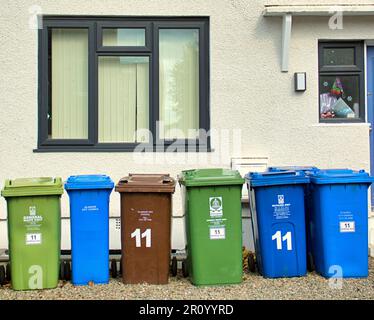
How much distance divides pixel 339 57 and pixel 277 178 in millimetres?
2811

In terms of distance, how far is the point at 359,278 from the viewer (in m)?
5.99

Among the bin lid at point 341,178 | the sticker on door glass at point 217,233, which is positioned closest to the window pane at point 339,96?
the bin lid at point 341,178

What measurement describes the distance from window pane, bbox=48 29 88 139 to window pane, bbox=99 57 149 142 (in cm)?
26

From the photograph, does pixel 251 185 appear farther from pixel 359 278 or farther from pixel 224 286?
pixel 359 278

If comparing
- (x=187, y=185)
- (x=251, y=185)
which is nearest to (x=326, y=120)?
(x=251, y=185)

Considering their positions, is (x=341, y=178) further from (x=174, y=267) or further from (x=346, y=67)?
(x=346, y=67)

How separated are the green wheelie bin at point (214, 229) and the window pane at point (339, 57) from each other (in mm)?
2971

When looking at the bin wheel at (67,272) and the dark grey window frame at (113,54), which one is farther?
the dark grey window frame at (113,54)

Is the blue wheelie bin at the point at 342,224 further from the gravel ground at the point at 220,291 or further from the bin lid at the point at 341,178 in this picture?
the gravel ground at the point at 220,291

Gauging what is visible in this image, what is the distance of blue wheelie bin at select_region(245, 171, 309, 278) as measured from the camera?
594 centimetres

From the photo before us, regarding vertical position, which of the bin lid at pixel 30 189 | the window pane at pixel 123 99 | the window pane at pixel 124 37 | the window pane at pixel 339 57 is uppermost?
the window pane at pixel 124 37

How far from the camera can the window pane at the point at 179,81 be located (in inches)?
309

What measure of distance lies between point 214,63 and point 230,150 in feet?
4.04
